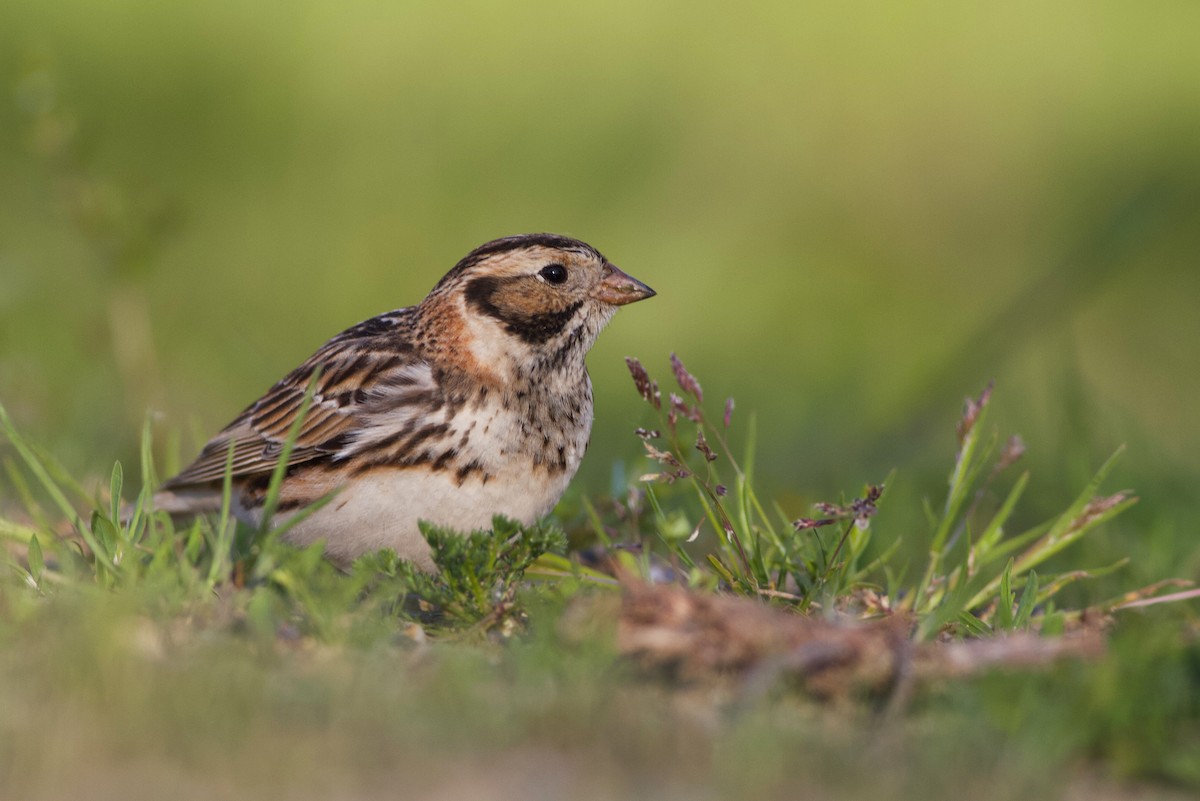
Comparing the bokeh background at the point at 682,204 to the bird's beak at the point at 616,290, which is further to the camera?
the bokeh background at the point at 682,204

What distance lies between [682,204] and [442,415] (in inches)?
314

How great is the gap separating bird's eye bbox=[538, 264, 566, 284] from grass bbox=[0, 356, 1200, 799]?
3.70 feet

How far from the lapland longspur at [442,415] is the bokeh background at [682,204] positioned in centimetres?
117

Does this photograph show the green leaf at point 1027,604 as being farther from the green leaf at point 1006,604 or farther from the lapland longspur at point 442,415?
the lapland longspur at point 442,415

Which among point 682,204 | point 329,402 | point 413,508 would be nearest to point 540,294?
point 329,402

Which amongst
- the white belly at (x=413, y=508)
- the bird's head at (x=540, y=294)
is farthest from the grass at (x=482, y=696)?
the bird's head at (x=540, y=294)

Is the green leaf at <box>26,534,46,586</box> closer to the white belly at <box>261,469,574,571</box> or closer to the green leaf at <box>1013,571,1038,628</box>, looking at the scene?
the white belly at <box>261,469,574,571</box>

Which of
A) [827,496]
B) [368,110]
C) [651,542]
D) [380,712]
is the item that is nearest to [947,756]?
[380,712]

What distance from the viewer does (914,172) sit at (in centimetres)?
1398

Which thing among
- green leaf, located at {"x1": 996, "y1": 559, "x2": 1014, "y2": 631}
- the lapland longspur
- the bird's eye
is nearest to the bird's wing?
the lapland longspur

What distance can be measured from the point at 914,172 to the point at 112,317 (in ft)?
27.3

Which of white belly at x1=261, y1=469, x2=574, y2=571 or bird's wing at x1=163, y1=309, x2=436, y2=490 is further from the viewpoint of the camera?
bird's wing at x1=163, y1=309, x2=436, y2=490

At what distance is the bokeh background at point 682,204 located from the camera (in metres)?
7.61

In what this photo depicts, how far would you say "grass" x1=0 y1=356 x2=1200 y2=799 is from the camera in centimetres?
309
